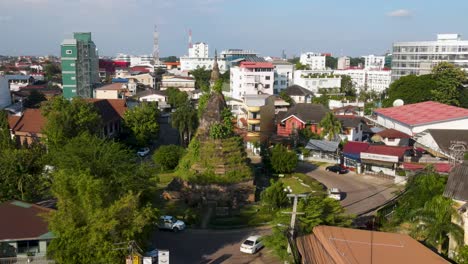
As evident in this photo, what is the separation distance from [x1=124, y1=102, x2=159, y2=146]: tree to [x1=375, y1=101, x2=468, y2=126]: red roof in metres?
32.8

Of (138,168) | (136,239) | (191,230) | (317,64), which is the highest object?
(317,64)

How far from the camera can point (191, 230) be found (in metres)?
29.6

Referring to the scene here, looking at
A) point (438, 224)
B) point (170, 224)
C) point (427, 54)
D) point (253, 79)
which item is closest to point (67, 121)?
point (170, 224)

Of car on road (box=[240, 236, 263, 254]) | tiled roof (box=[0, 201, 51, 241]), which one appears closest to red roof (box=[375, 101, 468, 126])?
car on road (box=[240, 236, 263, 254])

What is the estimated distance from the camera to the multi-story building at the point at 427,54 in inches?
3849

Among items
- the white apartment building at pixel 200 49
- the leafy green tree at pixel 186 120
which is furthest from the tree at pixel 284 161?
the white apartment building at pixel 200 49

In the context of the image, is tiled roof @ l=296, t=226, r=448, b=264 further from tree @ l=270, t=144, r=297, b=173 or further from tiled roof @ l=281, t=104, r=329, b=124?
tiled roof @ l=281, t=104, r=329, b=124

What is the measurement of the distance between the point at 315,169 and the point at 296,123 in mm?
13297

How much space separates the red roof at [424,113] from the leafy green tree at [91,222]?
44865 millimetres

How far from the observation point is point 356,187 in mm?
40656

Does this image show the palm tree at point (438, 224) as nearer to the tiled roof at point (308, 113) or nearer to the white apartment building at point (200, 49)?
the tiled roof at point (308, 113)

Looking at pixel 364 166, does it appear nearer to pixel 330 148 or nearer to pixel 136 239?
pixel 330 148

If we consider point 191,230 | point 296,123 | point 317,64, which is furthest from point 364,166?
point 317,64

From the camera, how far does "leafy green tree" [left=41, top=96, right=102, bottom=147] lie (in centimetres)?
4131
